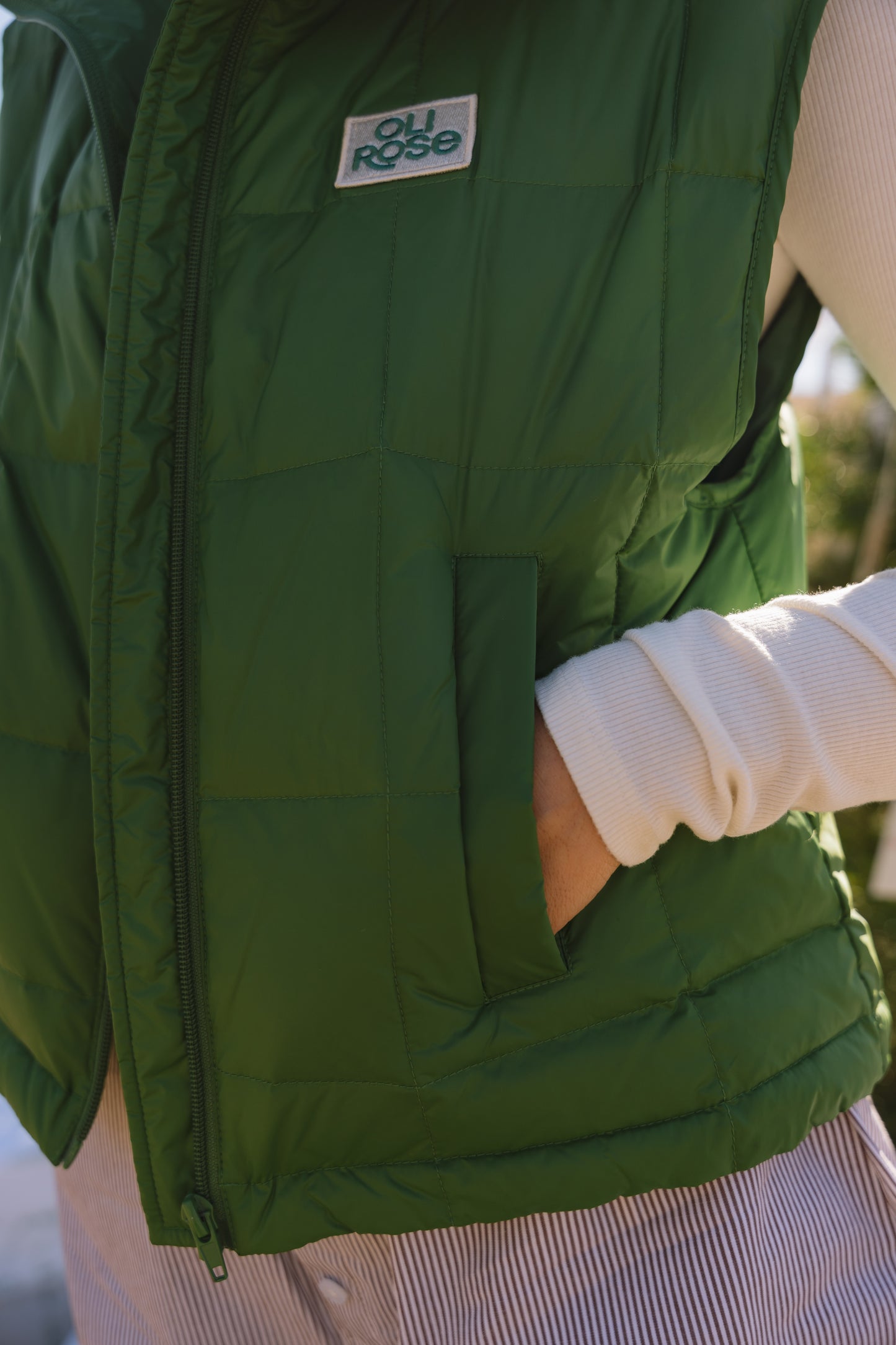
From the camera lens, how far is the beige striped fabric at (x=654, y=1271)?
96 cm

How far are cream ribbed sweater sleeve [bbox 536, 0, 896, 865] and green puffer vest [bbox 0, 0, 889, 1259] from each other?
2.3 inches

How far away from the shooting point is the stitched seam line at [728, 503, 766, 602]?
42.0 inches

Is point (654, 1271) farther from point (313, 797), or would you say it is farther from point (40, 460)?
point (40, 460)

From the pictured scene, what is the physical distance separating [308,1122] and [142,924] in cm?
23

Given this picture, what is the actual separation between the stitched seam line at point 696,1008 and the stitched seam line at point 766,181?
440mm

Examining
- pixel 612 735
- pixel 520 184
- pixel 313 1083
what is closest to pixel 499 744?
pixel 612 735

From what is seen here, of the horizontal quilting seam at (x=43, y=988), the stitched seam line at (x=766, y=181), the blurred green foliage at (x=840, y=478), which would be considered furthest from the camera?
the blurred green foliage at (x=840, y=478)

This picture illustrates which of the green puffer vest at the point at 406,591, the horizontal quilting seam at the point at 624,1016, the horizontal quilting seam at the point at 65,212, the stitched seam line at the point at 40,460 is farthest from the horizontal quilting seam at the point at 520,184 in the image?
the horizontal quilting seam at the point at 624,1016

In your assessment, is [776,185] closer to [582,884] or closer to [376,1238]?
[582,884]

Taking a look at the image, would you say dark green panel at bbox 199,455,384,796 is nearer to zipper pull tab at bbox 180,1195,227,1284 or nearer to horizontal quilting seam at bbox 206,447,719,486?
horizontal quilting seam at bbox 206,447,719,486

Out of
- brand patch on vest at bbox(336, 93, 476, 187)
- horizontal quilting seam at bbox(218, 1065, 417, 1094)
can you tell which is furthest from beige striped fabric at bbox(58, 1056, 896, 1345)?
brand patch on vest at bbox(336, 93, 476, 187)

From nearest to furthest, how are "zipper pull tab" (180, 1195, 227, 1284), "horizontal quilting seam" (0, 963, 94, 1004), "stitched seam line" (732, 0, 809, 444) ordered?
"stitched seam line" (732, 0, 809, 444)
"zipper pull tab" (180, 1195, 227, 1284)
"horizontal quilting seam" (0, 963, 94, 1004)

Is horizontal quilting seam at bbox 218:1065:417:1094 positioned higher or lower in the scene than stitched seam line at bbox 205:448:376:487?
lower

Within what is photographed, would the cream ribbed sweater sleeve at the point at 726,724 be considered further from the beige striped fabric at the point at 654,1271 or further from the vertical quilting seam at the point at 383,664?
the beige striped fabric at the point at 654,1271
